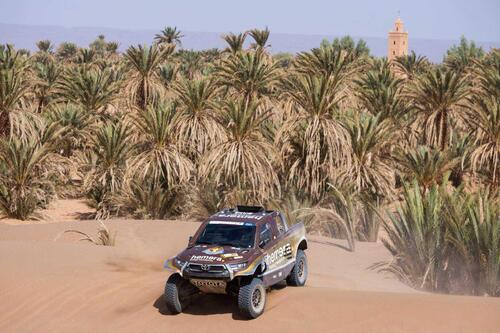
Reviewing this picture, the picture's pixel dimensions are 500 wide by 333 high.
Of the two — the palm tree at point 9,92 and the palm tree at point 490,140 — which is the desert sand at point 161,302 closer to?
the palm tree at point 490,140

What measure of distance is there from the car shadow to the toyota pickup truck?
0.53 ft

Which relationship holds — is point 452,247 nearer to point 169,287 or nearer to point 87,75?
point 169,287

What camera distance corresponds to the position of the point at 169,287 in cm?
1044

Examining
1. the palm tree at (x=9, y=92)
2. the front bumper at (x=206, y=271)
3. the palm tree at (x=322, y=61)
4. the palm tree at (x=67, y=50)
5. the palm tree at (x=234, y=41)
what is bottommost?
the front bumper at (x=206, y=271)

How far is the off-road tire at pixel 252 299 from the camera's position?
10016 mm

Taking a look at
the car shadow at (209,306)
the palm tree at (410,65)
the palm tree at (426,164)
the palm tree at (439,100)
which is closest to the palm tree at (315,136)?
the palm tree at (426,164)

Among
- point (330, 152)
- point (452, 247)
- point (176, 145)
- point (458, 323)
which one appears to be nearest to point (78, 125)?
point (176, 145)

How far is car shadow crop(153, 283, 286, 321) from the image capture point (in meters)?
10.7

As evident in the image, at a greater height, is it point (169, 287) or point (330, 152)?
point (330, 152)

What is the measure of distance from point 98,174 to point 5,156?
4.16 m

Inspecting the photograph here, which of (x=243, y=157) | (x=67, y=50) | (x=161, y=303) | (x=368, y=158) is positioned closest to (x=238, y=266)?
(x=161, y=303)

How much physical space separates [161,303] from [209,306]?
0.86m

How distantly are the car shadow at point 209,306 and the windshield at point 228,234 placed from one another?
103cm

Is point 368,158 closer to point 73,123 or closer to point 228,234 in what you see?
point 228,234
